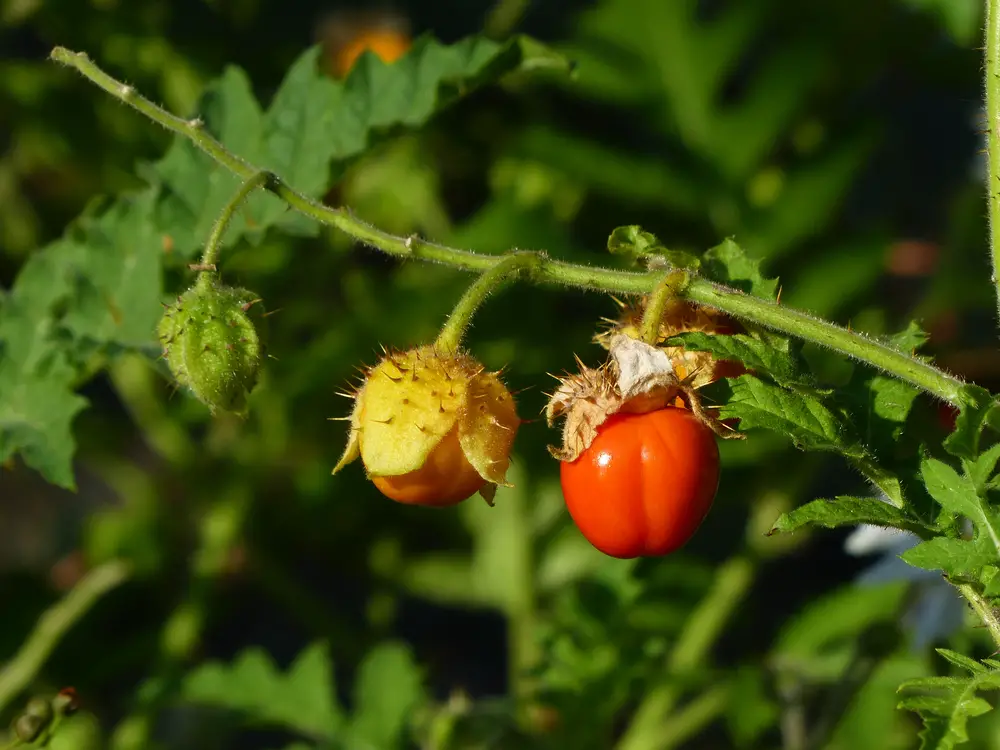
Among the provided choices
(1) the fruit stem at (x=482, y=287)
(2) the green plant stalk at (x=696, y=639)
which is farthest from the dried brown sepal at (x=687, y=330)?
(2) the green plant stalk at (x=696, y=639)

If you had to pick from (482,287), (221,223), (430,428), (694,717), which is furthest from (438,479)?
(694,717)

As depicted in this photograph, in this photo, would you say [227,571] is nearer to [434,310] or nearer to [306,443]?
[306,443]

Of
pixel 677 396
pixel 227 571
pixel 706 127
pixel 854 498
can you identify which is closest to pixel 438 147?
pixel 706 127

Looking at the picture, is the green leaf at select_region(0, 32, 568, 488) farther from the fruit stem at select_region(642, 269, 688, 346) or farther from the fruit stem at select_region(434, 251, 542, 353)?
the fruit stem at select_region(642, 269, 688, 346)

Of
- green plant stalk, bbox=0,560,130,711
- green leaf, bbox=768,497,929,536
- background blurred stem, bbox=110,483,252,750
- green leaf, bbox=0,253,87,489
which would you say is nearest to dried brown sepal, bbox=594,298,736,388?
green leaf, bbox=768,497,929,536

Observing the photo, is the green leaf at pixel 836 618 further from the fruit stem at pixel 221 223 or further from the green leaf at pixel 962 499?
the fruit stem at pixel 221 223

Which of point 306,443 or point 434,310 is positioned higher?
point 434,310
